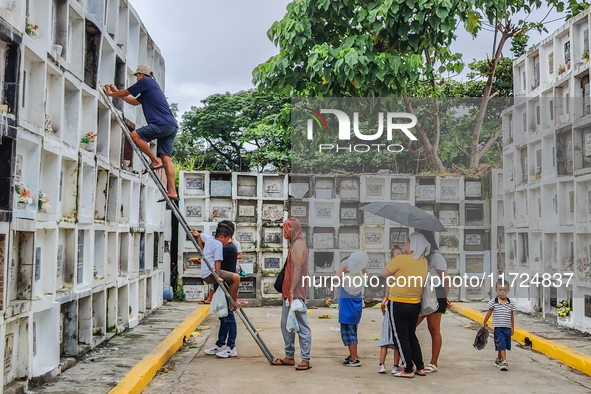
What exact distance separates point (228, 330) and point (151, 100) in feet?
9.34

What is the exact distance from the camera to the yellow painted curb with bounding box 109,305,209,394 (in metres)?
5.57

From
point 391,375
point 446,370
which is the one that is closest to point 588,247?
point 446,370

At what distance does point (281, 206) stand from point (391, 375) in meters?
7.24

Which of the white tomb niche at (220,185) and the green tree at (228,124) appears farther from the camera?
the green tree at (228,124)

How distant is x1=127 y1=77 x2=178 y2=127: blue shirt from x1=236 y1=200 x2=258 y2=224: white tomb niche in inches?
265

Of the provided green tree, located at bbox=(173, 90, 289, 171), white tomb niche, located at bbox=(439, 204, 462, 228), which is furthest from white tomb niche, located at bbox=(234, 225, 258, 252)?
green tree, located at bbox=(173, 90, 289, 171)

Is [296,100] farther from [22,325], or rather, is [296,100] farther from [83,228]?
[22,325]

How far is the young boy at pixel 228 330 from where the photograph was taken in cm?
761

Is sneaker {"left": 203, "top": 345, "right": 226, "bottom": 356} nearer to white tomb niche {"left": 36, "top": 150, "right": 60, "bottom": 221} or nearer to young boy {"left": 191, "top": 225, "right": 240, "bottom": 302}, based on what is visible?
young boy {"left": 191, "top": 225, "right": 240, "bottom": 302}

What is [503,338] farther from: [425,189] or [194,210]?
[194,210]

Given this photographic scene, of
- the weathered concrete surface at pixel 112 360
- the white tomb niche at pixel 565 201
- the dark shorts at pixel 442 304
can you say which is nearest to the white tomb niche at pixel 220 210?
the weathered concrete surface at pixel 112 360

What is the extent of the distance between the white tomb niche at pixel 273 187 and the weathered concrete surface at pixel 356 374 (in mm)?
5057

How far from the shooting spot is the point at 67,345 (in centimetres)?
644

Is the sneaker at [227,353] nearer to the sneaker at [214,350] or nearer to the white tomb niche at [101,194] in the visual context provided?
the sneaker at [214,350]
